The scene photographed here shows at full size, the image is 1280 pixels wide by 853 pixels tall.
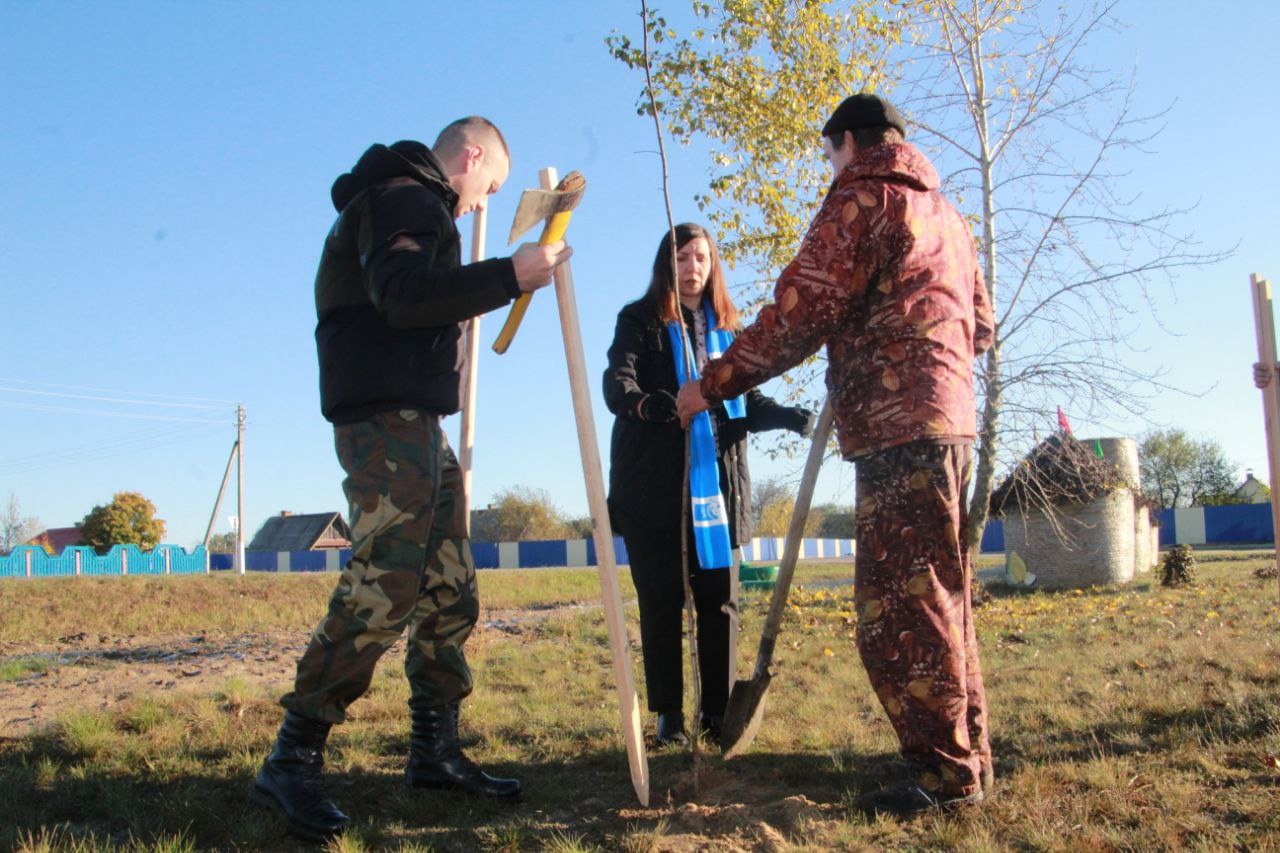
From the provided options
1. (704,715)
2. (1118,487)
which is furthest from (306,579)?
(704,715)

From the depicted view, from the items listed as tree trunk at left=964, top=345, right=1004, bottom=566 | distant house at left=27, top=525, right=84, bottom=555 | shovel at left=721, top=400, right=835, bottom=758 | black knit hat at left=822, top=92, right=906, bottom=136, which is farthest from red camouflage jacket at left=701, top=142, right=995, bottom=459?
distant house at left=27, top=525, right=84, bottom=555

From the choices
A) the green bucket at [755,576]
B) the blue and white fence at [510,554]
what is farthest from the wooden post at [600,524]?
the blue and white fence at [510,554]

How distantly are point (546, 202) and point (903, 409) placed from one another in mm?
1146

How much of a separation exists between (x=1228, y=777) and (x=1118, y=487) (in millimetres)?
8745

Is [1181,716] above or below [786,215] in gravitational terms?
below

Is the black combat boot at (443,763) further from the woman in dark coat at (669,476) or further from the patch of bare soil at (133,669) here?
the patch of bare soil at (133,669)

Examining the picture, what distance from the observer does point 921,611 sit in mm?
2404

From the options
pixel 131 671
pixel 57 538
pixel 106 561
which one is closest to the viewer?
pixel 131 671

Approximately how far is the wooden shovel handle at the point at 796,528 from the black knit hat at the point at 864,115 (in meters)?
0.79

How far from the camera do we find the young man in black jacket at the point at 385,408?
2.49 meters

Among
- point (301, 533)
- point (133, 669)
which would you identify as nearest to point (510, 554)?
point (301, 533)

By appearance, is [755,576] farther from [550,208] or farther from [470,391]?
[550,208]

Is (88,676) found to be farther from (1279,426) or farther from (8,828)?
(1279,426)

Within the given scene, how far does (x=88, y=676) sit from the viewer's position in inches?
181
